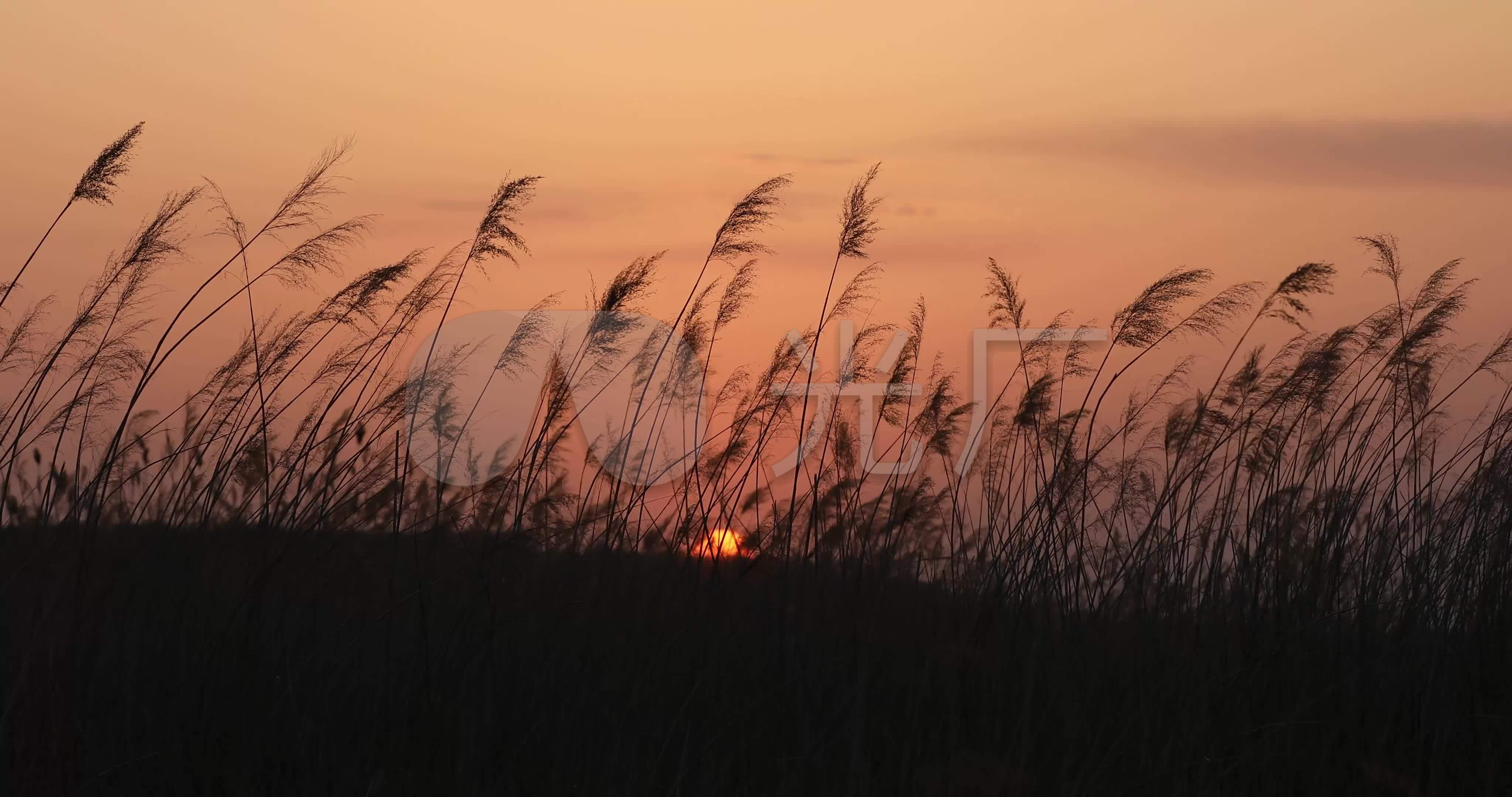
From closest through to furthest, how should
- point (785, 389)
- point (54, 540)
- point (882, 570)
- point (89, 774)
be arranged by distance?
point (89, 774)
point (54, 540)
point (882, 570)
point (785, 389)

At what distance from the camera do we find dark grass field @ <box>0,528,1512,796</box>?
284 centimetres

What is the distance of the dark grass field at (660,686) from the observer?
9.31 ft

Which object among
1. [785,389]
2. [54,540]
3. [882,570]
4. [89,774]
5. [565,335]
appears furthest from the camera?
[785,389]

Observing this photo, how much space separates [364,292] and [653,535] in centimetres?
146

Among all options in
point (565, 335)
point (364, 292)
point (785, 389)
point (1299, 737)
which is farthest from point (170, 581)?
point (1299, 737)

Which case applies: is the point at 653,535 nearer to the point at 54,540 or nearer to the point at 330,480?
the point at 330,480

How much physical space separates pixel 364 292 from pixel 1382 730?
3.42 meters

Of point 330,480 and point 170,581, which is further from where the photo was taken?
point 330,480

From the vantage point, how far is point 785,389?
A: 15.6ft

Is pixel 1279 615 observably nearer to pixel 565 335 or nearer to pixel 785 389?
pixel 785 389

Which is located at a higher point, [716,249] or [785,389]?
[716,249]

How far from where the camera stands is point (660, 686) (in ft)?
A: 10.5

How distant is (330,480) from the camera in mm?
3617

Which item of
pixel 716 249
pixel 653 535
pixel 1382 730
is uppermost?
pixel 716 249
